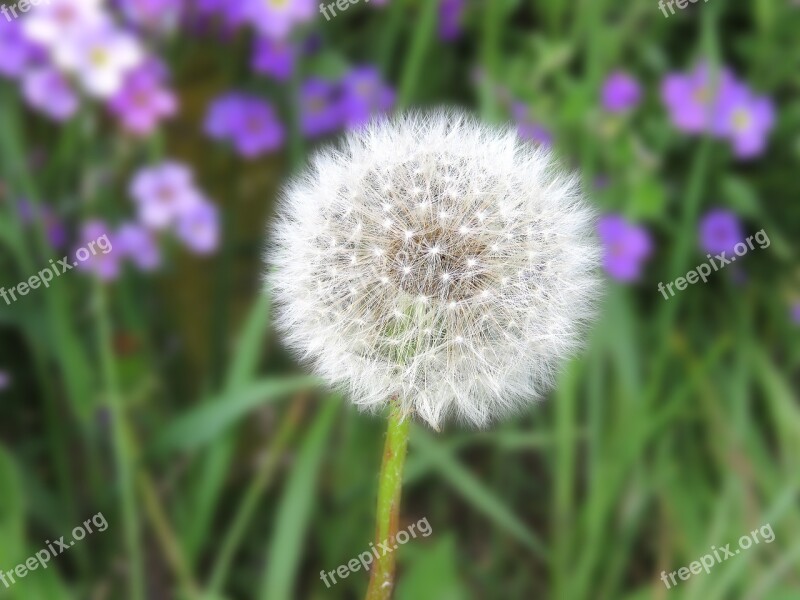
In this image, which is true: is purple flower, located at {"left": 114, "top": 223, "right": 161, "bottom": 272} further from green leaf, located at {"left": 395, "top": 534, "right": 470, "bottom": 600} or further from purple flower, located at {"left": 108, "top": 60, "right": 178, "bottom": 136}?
green leaf, located at {"left": 395, "top": 534, "right": 470, "bottom": 600}

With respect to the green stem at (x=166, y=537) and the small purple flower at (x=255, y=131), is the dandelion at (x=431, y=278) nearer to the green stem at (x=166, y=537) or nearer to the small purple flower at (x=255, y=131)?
the green stem at (x=166, y=537)

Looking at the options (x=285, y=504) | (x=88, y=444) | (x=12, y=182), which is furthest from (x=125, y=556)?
(x=12, y=182)

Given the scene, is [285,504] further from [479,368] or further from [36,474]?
[479,368]

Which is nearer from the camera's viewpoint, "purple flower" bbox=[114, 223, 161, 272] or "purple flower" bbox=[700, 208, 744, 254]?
"purple flower" bbox=[114, 223, 161, 272]


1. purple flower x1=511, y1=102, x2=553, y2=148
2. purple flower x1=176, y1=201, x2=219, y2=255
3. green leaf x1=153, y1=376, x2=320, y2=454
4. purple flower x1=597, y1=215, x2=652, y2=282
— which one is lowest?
purple flower x1=597, y1=215, x2=652, y2=282

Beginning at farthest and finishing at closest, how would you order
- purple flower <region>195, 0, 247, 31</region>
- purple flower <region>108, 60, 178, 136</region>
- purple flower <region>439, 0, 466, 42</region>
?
purple flower <region>439, 0, 466, 42</region>
purple flower <region>195, 0, 247, 31</region>
purple flower <region>108, 60, 178, 136</region>

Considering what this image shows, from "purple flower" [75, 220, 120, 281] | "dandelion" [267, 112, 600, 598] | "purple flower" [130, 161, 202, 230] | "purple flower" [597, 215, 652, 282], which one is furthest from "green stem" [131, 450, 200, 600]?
"purple flower" [597, 215, 652, 282]
